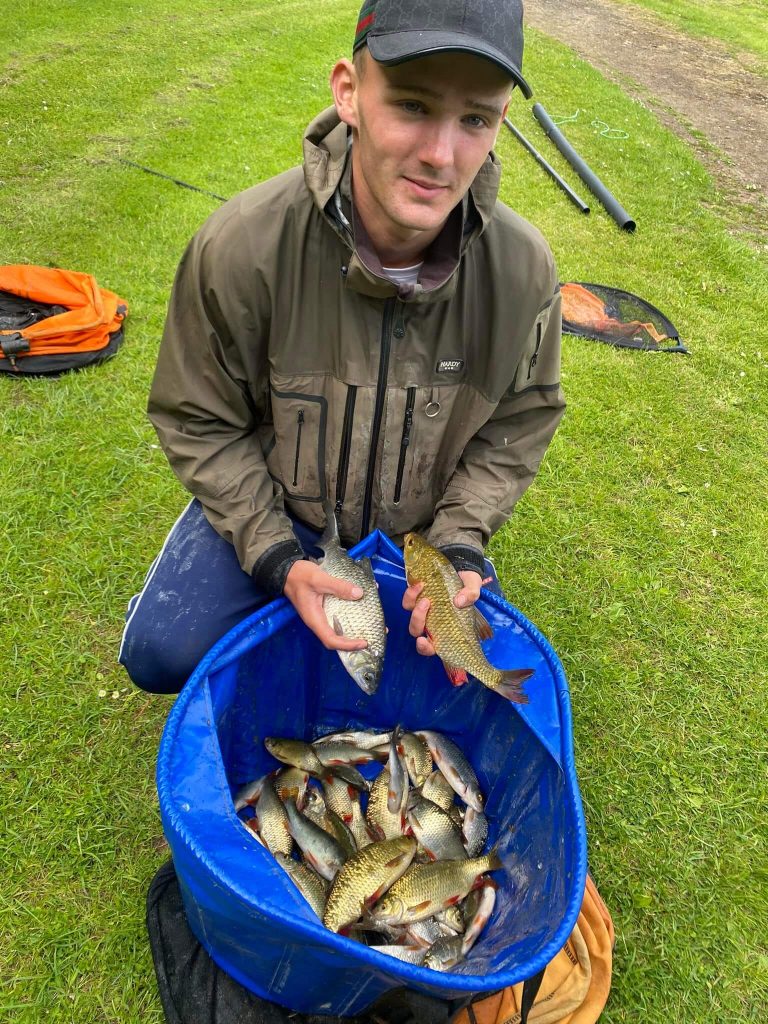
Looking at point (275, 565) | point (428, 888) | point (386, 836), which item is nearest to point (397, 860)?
point (428, 888)

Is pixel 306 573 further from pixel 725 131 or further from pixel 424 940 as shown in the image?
pixel 725 131

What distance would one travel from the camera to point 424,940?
1.87 meters

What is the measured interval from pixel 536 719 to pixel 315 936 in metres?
0.80

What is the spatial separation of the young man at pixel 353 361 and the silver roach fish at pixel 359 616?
0.05 metres

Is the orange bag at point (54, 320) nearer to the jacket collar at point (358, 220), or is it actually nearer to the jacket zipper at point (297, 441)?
the jacket zipper at point (297, 441)

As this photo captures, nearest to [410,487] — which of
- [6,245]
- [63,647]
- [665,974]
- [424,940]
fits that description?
[424,940]

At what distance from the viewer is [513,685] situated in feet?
6.12

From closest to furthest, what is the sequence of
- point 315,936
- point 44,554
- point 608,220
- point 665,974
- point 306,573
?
point 315,936 → point 306,573 → point 665,974 → point 44,554 → point 608,220

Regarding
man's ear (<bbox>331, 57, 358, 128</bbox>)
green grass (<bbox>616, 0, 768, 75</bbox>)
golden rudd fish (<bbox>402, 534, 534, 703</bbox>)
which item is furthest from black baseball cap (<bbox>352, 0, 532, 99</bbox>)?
green grass (<bbox>616, 0, 768, 75</bbox>)

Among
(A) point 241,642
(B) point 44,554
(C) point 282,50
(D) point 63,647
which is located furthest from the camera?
(C) point 282,50

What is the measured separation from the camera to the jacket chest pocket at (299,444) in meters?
2.03

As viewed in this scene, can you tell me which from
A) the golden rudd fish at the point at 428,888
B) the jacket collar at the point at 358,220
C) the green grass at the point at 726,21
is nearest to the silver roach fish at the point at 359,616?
the golden rudd fish at the point at 428,888

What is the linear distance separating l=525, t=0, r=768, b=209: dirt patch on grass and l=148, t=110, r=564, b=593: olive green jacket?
7084mm

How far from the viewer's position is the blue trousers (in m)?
2.06
